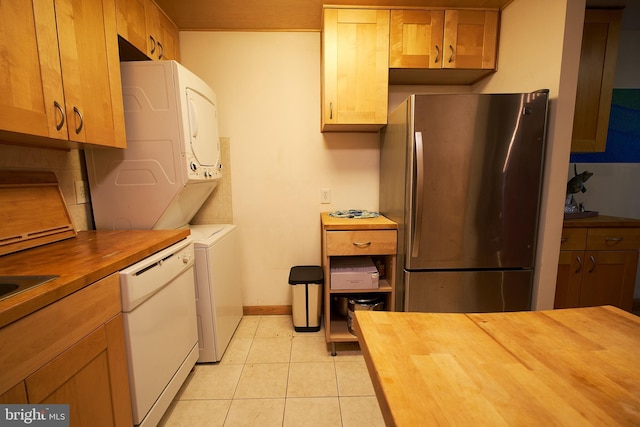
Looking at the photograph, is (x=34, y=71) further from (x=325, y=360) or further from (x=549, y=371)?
(x=325, y=360)

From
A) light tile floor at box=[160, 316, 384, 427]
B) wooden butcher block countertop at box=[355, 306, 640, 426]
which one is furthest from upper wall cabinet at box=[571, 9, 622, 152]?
light tile floor at box=[160, 316, 384, 427]

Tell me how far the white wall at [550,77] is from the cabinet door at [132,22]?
2.30 meters

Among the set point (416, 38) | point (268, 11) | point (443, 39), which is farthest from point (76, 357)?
point (443, 39)

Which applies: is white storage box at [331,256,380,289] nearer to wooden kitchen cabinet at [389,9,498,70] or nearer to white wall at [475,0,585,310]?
white wall at [475,0,585,310]

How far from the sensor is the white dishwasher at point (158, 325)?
108cm

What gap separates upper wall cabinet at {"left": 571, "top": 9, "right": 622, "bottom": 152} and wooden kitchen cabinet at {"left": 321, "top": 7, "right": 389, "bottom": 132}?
1393 millimetres

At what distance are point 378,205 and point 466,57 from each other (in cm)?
124

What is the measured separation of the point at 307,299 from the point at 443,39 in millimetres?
2118

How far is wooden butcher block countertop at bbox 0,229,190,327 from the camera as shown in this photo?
2.32 ft

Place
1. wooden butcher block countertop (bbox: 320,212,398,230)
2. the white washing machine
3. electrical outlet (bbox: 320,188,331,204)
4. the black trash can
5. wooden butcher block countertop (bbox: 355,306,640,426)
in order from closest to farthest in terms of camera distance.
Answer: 1. wooden butcher block countertop (bbox: 355,306,640,426)
2. the white washing machine
3. wooden butcher block countertop (bbox: 320,212,398,230)
4. the black trash can
5. electrical outlet (bbox: 320,188,331,204)

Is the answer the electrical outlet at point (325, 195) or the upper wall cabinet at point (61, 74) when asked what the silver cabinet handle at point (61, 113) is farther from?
the electrical outlet at point (325, 195)

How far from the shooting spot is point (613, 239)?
1.87m

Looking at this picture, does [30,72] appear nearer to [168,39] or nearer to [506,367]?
[168,39]

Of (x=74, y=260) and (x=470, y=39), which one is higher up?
(x=470, y=39)
